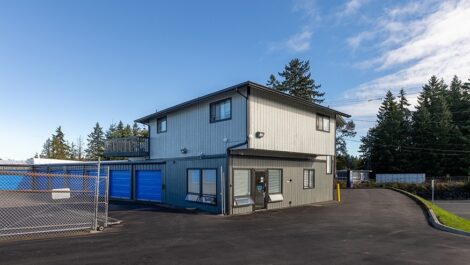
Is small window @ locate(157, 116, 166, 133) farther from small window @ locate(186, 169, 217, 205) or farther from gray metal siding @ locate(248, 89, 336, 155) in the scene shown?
gray metal siding @ locate(248, 89, 336, 155)

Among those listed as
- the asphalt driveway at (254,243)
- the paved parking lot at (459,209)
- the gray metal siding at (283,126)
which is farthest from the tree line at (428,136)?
the asphalt driveway at (254,243)

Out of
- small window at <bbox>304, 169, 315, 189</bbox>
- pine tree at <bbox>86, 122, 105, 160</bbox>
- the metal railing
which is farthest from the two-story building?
pine tree at <bbox>86, 122, 105, 160</bbox>

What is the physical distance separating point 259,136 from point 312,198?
855 cm

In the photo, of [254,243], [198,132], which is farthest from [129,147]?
[254,243]

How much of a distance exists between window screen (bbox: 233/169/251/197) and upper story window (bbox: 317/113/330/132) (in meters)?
6.83

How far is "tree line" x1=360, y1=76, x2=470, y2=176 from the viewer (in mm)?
61875

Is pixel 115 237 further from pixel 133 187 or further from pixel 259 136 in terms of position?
pixel 133 187

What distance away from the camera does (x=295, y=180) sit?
2314 cm

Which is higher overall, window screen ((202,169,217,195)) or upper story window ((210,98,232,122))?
upper story window ((210,98,232,122))

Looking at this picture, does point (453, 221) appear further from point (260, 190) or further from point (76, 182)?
point (76, 182)

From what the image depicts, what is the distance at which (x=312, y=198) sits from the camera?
24.7m

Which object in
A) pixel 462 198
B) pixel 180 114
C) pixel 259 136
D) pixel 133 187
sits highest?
pixel 180 114

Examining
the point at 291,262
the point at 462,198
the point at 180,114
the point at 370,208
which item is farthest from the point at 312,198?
the point at 462,198

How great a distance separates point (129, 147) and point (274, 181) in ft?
39.2
